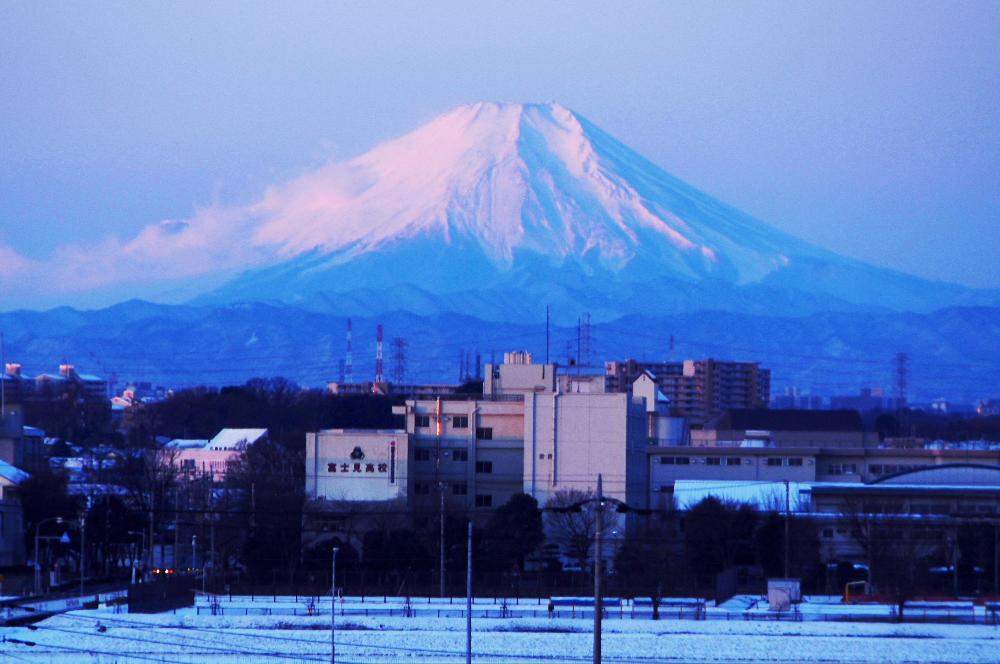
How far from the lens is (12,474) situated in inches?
1576

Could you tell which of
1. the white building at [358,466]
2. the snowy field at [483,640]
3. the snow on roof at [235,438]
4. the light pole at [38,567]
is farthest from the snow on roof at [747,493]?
the snow on roof at [235,438]

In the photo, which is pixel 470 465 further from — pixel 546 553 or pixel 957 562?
pixel 957 562

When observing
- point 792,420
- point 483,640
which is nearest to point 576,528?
point 483,640

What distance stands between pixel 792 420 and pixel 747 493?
33932 millimetres

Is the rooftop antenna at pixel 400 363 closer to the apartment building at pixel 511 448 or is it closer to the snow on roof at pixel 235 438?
the snow on roof at pixel 235 438

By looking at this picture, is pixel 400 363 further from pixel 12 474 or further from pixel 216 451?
pixel 12 474

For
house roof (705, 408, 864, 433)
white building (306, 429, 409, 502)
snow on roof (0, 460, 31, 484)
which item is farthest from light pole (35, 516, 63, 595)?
house roof (705, 408, 864, 433)

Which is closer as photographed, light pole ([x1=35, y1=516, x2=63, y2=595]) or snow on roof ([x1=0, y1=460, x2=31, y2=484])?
light pole ([x1=35, y1=516, x2=63, y2=595])

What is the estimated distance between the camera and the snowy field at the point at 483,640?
25453mm

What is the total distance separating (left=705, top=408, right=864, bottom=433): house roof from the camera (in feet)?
243

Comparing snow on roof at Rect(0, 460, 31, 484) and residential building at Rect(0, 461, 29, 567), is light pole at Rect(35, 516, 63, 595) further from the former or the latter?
snow on roof at Rect(0, 460, 31, 484)

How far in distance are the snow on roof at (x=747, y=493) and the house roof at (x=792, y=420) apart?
28478 mm

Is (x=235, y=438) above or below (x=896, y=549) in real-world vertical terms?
above

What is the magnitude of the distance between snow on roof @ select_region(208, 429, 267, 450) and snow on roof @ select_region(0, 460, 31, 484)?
78.6 feet
